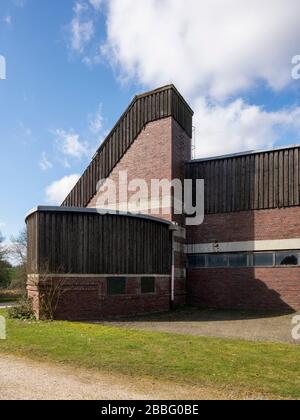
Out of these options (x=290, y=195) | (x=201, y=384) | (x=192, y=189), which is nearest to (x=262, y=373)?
(x=201, y=384)

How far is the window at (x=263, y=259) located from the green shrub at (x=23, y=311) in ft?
40.1

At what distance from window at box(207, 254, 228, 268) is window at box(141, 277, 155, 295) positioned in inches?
198

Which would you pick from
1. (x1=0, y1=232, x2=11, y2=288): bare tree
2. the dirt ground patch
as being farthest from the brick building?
(x1=0, y1=232, x2=11, y2=288): bare tree

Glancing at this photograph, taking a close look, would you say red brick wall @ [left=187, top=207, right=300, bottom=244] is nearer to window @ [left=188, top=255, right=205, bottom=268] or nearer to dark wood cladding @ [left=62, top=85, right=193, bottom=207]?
window @ [left=188, top=255, right=205, bottom=268]

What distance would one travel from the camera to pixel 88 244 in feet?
55.0

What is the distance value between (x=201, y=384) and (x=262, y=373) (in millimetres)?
1570

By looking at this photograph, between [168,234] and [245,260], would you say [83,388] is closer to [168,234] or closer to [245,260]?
[168,234]

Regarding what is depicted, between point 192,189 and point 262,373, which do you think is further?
point 192,189

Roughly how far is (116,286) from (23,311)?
4.15 metres

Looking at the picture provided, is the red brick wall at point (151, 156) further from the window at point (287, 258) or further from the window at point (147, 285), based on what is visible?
the window at point (287, 258)

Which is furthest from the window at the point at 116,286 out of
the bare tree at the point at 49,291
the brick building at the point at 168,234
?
the bare tree at the point at 49,291

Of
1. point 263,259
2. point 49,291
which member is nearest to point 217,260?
point 263,259
